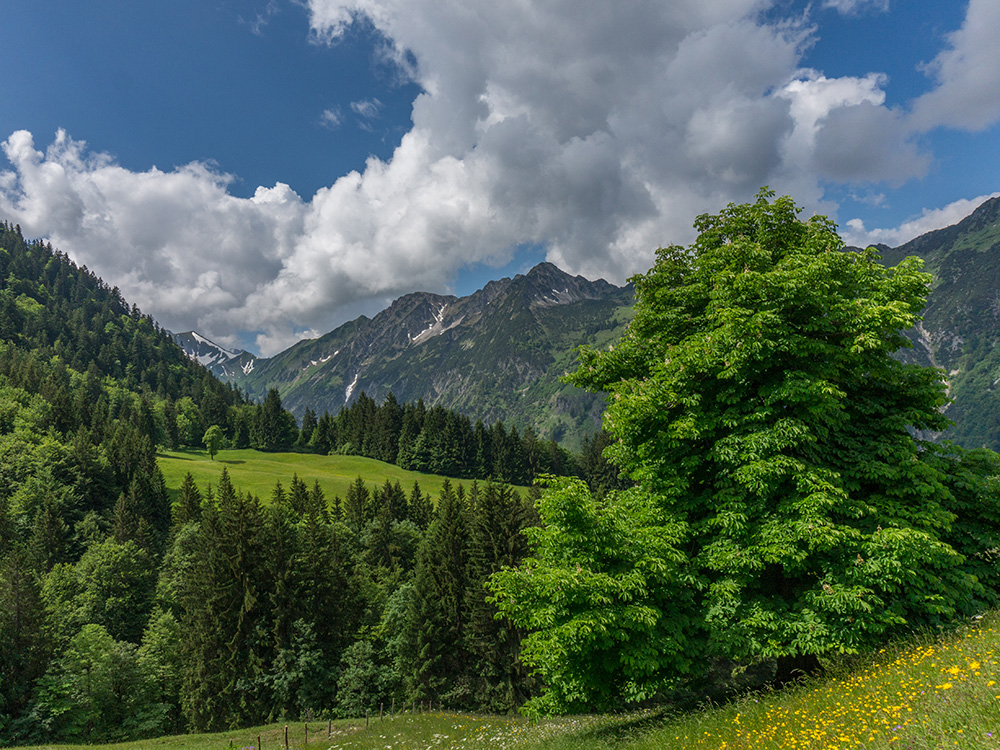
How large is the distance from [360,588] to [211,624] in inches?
746

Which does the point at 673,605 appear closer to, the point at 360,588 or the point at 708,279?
the point at 708,279

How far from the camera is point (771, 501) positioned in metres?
14.8

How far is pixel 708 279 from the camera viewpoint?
17.9 meters

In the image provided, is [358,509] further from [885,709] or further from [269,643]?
[885,709]

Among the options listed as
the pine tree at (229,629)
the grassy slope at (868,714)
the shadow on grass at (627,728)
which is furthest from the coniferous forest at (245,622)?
the grassy slope at (868,714)

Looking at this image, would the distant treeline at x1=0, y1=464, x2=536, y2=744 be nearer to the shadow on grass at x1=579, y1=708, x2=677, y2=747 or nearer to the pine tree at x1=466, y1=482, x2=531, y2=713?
the pine tree at x1=466, y1=482, x2=531, y2=713

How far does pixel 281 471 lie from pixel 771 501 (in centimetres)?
14196

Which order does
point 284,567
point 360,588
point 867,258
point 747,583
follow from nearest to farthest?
1. point 747,583
2. point 867,258
3. point 284,567
4. point 360,588

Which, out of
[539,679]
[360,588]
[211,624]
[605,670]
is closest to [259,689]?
[211,624]

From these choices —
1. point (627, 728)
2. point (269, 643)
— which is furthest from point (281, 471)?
point (627, 728)

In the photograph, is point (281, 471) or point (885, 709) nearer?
point (885, 709)

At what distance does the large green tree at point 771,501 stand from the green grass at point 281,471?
357ft

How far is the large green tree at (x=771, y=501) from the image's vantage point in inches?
508

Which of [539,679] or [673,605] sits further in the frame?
[539,679]
